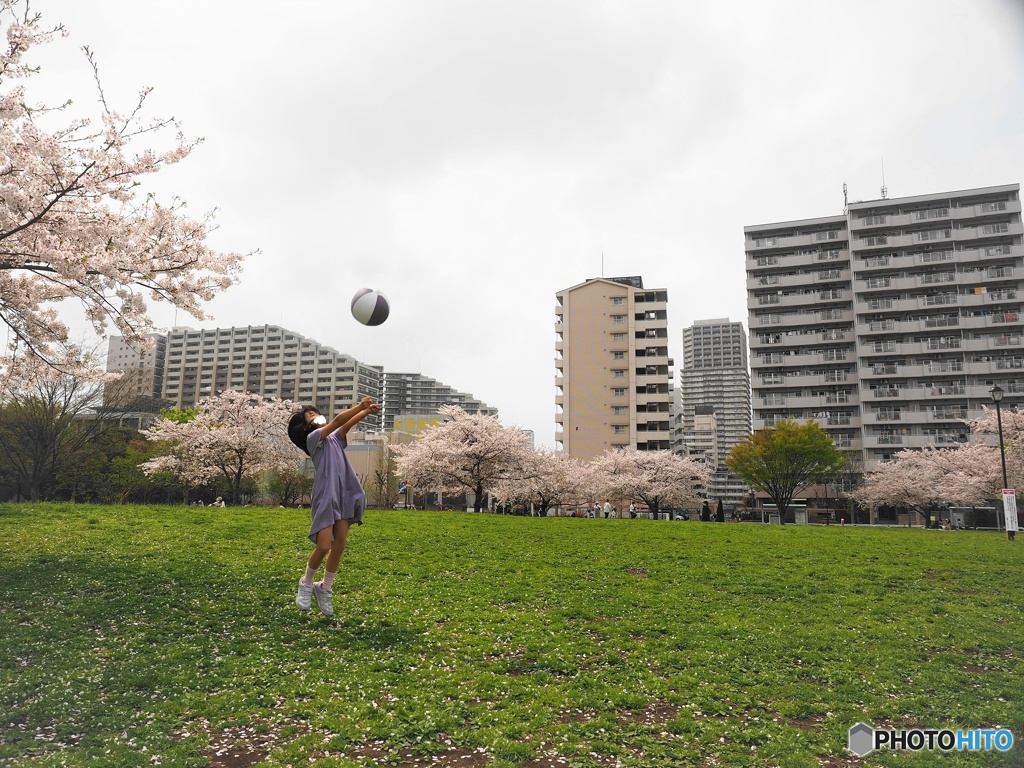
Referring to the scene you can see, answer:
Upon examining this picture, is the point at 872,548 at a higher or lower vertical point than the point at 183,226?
lower

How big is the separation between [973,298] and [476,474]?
7167 centimetres

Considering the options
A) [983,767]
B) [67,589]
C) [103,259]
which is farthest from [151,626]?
[983,767]

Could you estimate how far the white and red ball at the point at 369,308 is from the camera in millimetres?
9508

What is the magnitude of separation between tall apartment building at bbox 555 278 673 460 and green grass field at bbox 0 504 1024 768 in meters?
70.2

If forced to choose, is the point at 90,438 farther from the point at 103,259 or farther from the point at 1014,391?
the point at 1014,391

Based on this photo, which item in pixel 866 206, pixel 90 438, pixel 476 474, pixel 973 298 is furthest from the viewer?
pixel 866 206

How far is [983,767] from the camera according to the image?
4.48 metres

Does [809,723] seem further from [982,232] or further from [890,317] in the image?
[982,232]

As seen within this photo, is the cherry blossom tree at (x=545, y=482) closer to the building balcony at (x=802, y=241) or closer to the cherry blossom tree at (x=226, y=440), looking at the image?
the cherry blossom tree at (x=226, y=440)

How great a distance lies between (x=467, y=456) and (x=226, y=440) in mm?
16017

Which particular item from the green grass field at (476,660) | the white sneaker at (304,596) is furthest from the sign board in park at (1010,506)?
the white sneaker at (304,596)

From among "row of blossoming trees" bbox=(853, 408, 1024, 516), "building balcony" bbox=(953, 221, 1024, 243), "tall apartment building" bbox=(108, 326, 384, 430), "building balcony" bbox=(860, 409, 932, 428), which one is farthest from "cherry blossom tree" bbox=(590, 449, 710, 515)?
"tall apartment building" bbox=(108, 326, 384, 430)

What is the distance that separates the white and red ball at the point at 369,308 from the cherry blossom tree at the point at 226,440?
3235cm

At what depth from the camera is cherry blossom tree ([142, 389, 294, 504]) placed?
38.5 m
